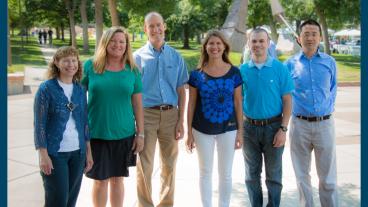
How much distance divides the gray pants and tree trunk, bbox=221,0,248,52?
1385 centimetres

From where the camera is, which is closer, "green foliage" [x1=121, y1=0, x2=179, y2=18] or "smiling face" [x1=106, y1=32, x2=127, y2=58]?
"smiling face" [x1=106, y1=32, x2=127, y2=58]

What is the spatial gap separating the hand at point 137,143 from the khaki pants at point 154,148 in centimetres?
21

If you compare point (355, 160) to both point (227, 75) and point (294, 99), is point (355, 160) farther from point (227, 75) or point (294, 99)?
point (227, 75)

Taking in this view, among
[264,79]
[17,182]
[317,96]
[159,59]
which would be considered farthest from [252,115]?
[17,182]

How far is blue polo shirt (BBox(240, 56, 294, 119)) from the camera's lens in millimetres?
3906

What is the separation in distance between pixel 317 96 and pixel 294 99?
0.75ft

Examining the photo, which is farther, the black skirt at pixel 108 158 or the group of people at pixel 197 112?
the black skirt at pixel 108 158

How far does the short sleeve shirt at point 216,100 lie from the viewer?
12.6 feet

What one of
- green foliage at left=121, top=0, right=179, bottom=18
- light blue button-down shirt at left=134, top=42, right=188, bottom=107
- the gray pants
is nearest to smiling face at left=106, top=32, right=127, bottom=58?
light blue button-down shirt at left=134, top=42, right=188, bottom=107

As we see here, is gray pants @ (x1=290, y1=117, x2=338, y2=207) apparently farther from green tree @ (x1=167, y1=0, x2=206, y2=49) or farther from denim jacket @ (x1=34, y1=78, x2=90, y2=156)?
green tree @ (x1=167, y1=0, x2=206, y2=49)

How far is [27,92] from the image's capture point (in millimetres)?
13203

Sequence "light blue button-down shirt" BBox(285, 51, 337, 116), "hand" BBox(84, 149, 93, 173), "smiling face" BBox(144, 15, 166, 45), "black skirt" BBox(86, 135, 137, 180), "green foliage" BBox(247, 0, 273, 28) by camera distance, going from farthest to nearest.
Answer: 1. "green foliage" BBox(247, 0, 273, 28)
2. "smiling face" BBox(144, 15, 166, 45)
3. "light blue button-down shirt" BBox(285, 51, 337, 116)
4. "black skirt" BBox(86, 135, 137, 180)
5. "hand" BBox(84, 149, 93, 173)

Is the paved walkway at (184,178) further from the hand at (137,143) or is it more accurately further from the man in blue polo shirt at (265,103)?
the hand at (137,143)

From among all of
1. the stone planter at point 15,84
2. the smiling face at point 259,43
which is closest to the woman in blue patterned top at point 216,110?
the smiling face at point 259,43
